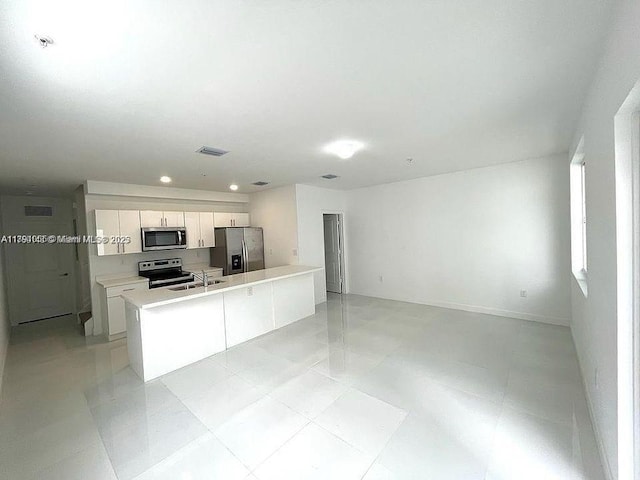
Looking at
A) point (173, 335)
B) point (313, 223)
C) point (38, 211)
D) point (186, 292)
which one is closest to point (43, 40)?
point (186, 292)

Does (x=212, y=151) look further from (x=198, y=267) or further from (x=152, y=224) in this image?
(x=198, y=267)

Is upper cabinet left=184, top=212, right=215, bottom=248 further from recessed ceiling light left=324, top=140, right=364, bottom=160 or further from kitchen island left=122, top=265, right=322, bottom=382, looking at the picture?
recessed ceiling light left=324, top=140, right=364, bottom=160

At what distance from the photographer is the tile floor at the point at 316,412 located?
5.76 ft

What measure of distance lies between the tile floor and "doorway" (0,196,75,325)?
83.6 inches

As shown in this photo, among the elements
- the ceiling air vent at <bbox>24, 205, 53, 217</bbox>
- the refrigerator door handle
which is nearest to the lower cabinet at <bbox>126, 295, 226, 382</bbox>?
the refrigerator door handle

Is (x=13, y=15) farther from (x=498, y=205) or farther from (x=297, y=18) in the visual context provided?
(x=498, y=205)

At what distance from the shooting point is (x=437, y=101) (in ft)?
6.74

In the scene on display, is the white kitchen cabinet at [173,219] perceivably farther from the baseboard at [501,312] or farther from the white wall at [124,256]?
the baseboard at [501,312]

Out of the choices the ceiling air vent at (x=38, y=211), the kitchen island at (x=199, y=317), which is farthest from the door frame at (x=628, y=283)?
the ceiling air vent at (x=38, y=211)

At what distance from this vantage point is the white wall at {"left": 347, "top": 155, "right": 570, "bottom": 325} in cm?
397

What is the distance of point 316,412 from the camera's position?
2244mm

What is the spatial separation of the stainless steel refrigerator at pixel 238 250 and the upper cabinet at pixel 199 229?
0.59ft

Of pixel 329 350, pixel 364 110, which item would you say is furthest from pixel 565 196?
pixel 329 350

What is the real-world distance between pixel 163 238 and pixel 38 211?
9.49 feet
